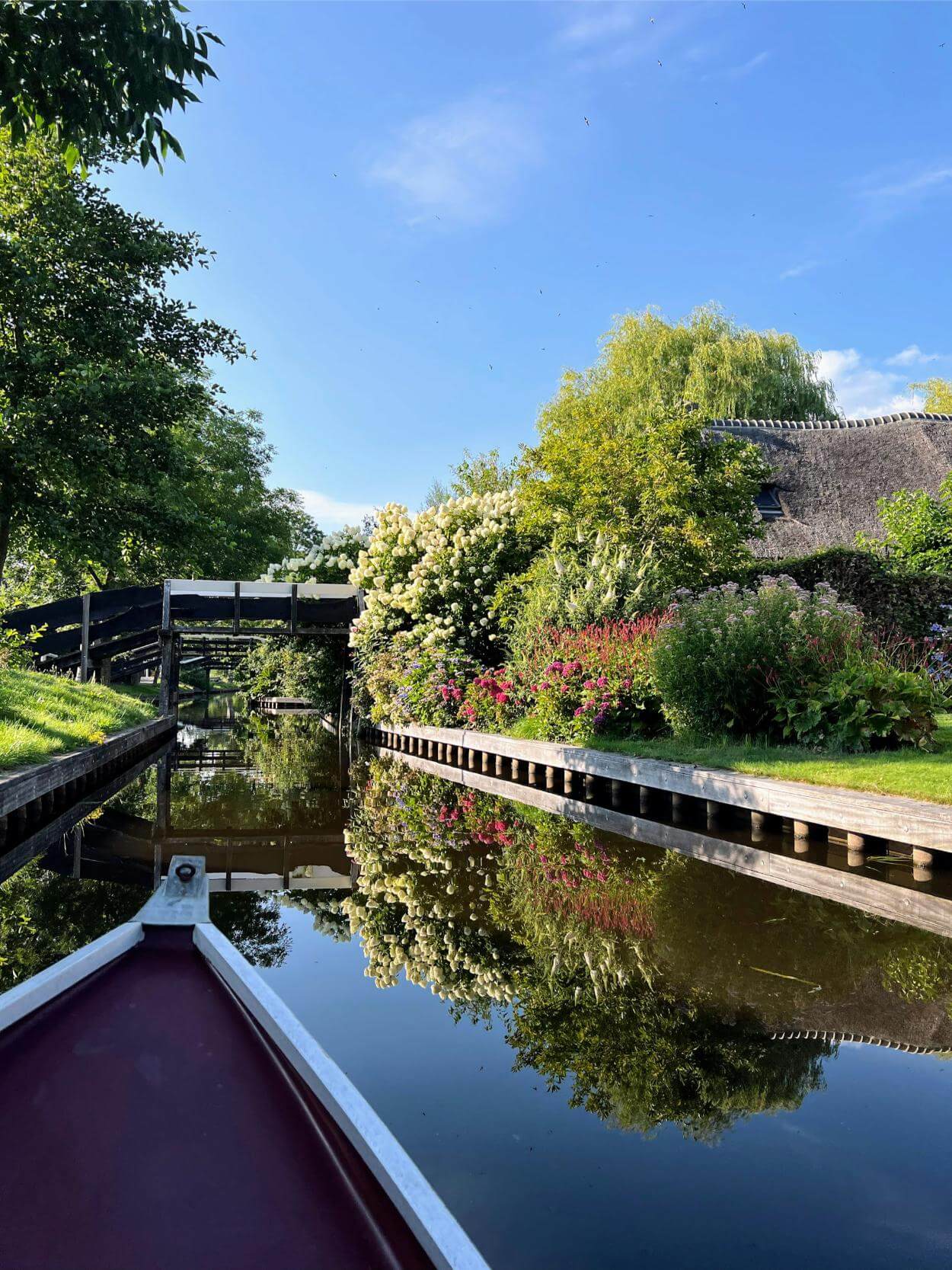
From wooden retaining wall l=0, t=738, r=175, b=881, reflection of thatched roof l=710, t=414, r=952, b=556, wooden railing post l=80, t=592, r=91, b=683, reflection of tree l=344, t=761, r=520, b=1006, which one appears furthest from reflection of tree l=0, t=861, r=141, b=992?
reflection of thatched roof l=710, t=414, r=952, b=556

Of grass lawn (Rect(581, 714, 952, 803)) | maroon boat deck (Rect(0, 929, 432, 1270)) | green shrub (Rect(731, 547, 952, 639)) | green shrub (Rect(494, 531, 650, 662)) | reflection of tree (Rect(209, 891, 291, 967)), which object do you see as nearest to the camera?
maroon boat deck (Rect(0, 929, 432, 1270))

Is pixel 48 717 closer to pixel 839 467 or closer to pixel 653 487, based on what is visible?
pixel 653 487

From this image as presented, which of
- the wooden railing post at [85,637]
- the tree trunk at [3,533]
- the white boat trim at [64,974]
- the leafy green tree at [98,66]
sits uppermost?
the leafy green tree at [98,66]

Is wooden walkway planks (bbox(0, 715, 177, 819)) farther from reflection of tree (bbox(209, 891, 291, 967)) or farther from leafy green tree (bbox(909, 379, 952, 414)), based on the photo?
leafy green tree (bbox(909, 379, 952, 414))

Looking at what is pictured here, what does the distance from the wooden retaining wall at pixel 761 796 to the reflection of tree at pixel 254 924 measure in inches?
161

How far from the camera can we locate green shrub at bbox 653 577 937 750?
334 inches

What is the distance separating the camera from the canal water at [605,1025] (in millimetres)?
2447

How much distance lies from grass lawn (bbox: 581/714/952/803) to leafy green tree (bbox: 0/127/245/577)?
1050 centimetres

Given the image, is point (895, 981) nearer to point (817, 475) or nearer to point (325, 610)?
point (325, 610)

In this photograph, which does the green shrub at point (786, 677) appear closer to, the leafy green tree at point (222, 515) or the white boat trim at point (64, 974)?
the white boat trim at point (64, 974)

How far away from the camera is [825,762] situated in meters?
7.85

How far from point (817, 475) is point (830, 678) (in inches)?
692

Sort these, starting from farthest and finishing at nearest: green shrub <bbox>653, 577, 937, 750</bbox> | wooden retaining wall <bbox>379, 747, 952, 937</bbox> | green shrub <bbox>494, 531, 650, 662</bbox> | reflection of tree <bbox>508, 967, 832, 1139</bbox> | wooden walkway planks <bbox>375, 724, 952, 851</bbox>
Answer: green shrub <bbox>494, 531, 650, 662</bbox> → green shrub <bbox>653, 577, 937, 750</bbox> → wooden walkway planks <bbox>375, 724, 952, 851</bbox> → wooden retaining wall <bbox>379, 747, 952, 937</bbox> → reflection of tree <bbox>508, 967, 832, 1139</bbox>

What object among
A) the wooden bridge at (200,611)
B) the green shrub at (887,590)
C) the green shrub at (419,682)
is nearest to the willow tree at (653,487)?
the green shrub at (887,590)
